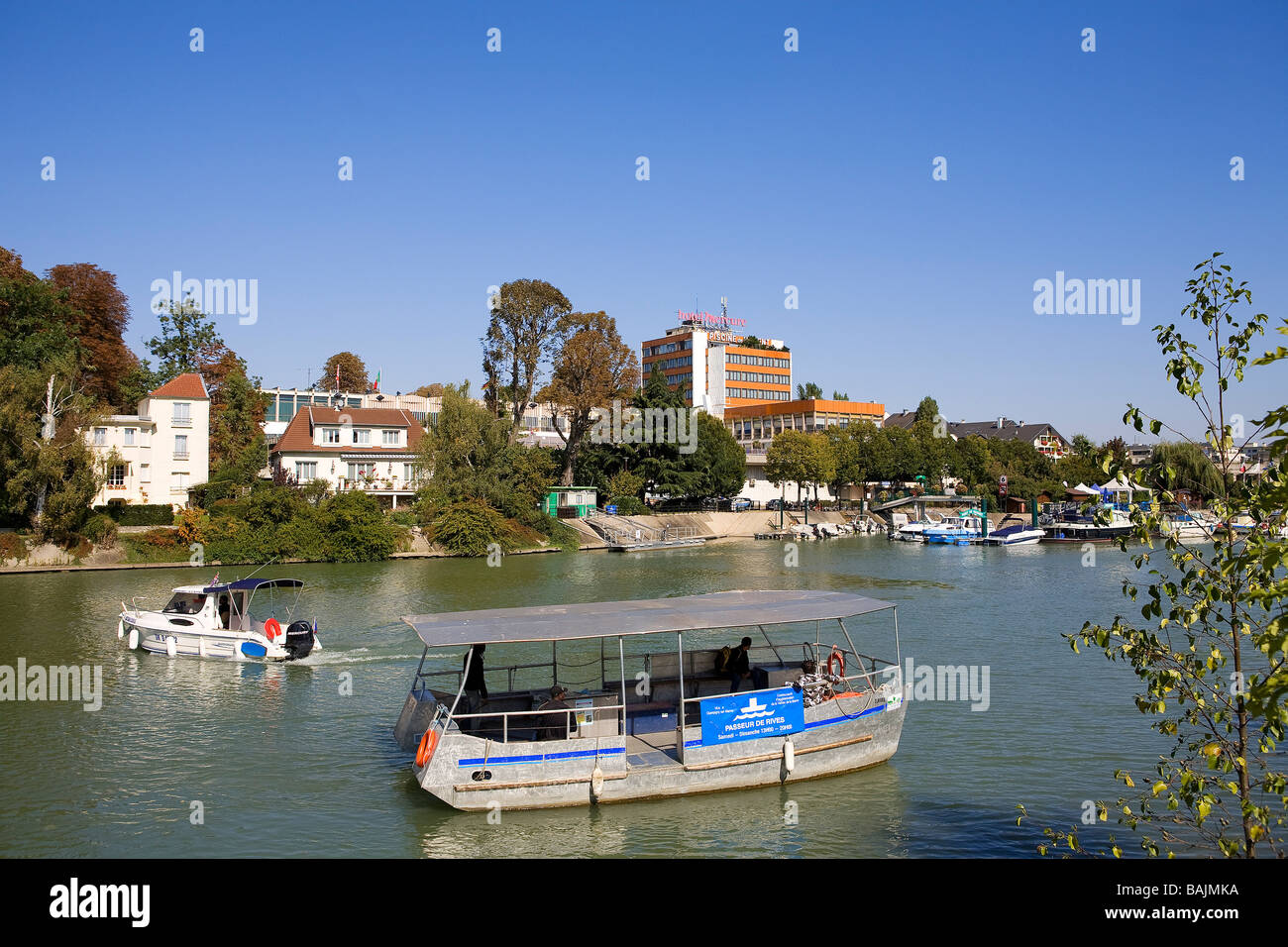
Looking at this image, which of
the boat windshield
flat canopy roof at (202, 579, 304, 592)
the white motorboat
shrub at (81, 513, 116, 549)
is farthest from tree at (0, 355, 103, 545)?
the white motorboat

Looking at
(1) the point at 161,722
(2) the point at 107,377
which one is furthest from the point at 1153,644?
(2) the point at 107,377

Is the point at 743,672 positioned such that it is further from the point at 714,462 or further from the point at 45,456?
the point at 714,462

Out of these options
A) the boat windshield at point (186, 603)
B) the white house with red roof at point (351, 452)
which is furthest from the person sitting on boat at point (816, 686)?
the white house with red roof at point (351, 452)

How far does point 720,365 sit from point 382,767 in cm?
12940

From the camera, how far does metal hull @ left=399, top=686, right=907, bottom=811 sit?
56.0 ft

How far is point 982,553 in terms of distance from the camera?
77.0 meters

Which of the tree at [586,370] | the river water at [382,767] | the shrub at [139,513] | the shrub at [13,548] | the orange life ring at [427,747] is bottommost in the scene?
the river water at [382,767]

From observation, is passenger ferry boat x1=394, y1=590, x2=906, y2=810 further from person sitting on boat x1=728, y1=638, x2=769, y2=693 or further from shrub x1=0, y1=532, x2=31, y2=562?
shrub x1=0, y1=532, x2=31, y2=562

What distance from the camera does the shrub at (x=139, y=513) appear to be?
58406mm

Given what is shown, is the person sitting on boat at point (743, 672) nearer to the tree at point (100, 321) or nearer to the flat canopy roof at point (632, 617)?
the flat canopy roof at point (632, 617)

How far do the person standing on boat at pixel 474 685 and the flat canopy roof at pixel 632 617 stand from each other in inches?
25.5

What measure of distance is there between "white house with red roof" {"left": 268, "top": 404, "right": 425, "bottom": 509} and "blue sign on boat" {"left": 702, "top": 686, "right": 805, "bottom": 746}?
184 ft
